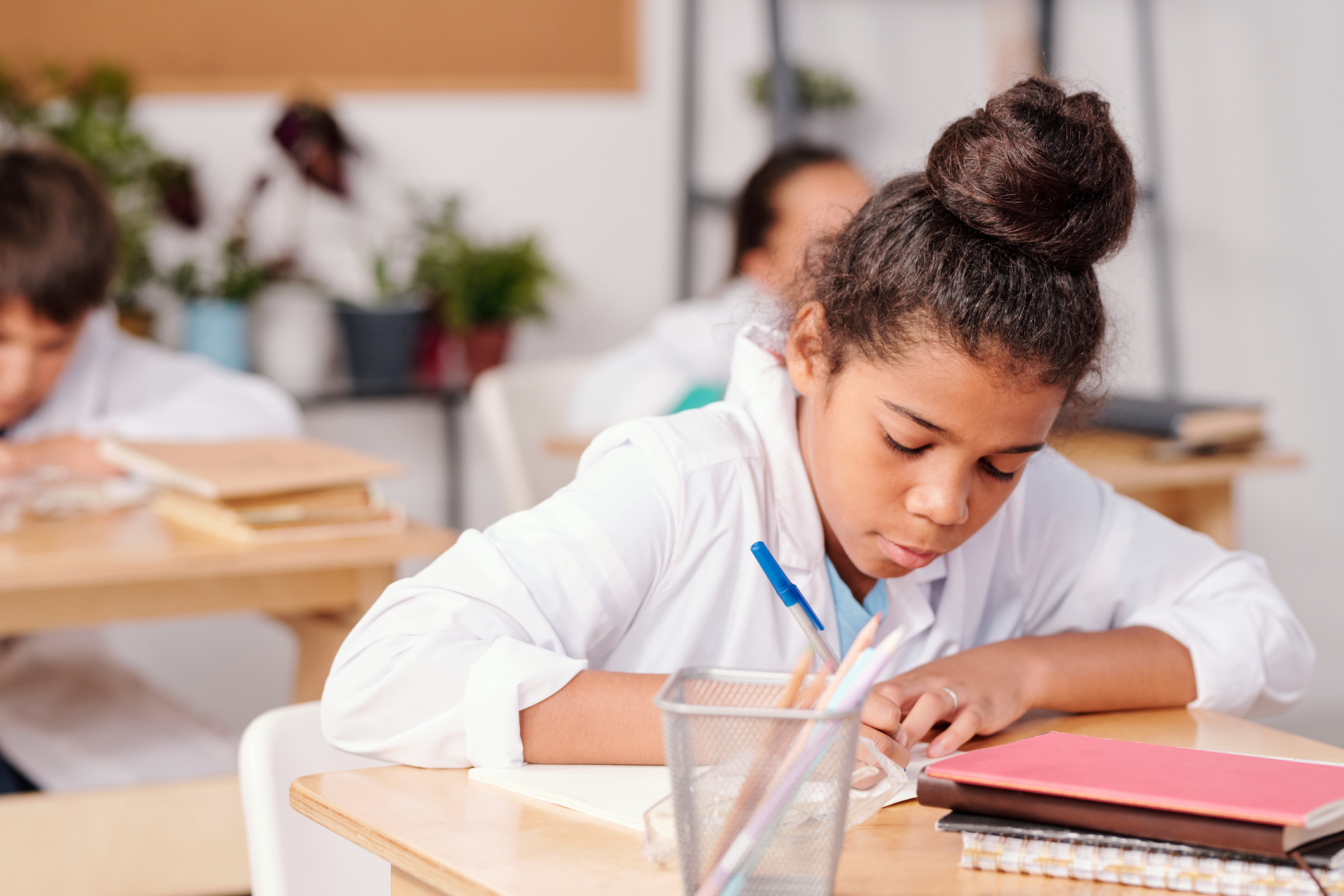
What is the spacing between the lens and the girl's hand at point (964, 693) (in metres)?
0.87

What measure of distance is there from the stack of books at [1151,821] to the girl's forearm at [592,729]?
0.19 m

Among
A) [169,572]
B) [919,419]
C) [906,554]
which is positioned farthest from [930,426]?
[169,572]

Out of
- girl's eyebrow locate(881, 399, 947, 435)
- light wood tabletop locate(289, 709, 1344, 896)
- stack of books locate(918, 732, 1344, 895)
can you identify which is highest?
girl's eyebrow locate(881, 399, 947, 435)

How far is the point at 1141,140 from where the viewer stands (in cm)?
320

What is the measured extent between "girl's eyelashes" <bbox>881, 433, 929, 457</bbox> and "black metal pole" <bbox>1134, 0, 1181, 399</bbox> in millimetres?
2498

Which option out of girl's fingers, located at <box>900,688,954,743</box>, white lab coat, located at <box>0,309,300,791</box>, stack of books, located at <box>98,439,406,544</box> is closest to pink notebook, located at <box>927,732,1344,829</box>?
girl's fingers, located at <box>900,688,954,743</box>

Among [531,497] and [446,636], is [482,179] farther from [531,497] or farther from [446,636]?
[446,636]

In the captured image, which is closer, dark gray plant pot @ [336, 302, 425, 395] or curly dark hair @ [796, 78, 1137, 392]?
curly dark hair @ [796, 78, 1137, 392]

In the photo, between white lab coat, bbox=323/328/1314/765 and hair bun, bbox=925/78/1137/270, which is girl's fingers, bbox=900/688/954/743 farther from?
hair bun, bbox=925/78/1137/270

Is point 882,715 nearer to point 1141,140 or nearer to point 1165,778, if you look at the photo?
point 1165,778

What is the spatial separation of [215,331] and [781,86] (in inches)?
54.7

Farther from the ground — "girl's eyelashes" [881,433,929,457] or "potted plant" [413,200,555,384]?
"girl's eyelashes" [881,433,929,457]

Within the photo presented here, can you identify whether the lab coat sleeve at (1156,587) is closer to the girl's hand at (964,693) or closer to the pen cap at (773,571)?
the girl's hand at (964,693)

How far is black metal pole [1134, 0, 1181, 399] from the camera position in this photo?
3.24 m
